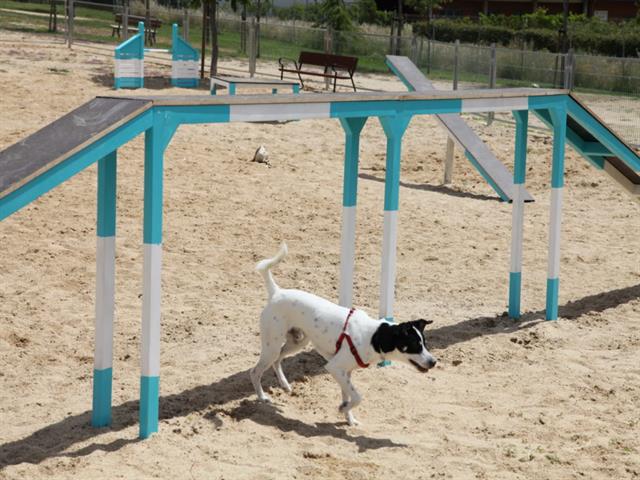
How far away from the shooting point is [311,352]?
28.0 ft

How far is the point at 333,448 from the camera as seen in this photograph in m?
6.67

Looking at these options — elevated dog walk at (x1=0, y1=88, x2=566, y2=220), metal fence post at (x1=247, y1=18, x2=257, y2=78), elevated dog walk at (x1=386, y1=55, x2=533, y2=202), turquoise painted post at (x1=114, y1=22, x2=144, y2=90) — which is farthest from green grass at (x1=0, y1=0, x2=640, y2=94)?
elevated dog walk at (x1=0, y1=88, x2=566, y2=220)

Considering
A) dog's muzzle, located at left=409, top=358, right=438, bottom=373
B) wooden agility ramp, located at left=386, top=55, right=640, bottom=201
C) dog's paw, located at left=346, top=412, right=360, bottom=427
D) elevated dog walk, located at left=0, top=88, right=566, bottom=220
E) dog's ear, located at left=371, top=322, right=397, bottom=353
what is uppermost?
elevated dog walk, located at left=0, top=88, right=566, bottom=220

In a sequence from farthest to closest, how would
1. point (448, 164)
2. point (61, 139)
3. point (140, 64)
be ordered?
point (140, 64) < point (448, 164) < point (61, 139)

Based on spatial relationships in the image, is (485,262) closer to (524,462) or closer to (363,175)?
(363,175)

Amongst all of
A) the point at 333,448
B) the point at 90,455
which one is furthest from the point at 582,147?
the point at 90,455

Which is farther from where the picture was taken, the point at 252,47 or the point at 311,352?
the point at 252,47

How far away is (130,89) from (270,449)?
16.0 meters

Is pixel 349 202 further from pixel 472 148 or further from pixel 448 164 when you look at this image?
pixel 448 164

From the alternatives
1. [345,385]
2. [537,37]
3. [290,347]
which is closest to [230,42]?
[537,37]

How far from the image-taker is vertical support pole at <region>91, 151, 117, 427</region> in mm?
6543

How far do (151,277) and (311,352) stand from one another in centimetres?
224

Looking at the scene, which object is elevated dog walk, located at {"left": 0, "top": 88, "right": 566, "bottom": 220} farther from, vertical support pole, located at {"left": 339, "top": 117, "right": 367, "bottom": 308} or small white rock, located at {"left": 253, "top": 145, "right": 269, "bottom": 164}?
small white rock, located at {"left": 253, "top": 145, "right": 269, "bottom": 164}

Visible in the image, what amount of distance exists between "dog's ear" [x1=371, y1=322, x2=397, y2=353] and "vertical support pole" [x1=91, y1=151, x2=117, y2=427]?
1.55 m
